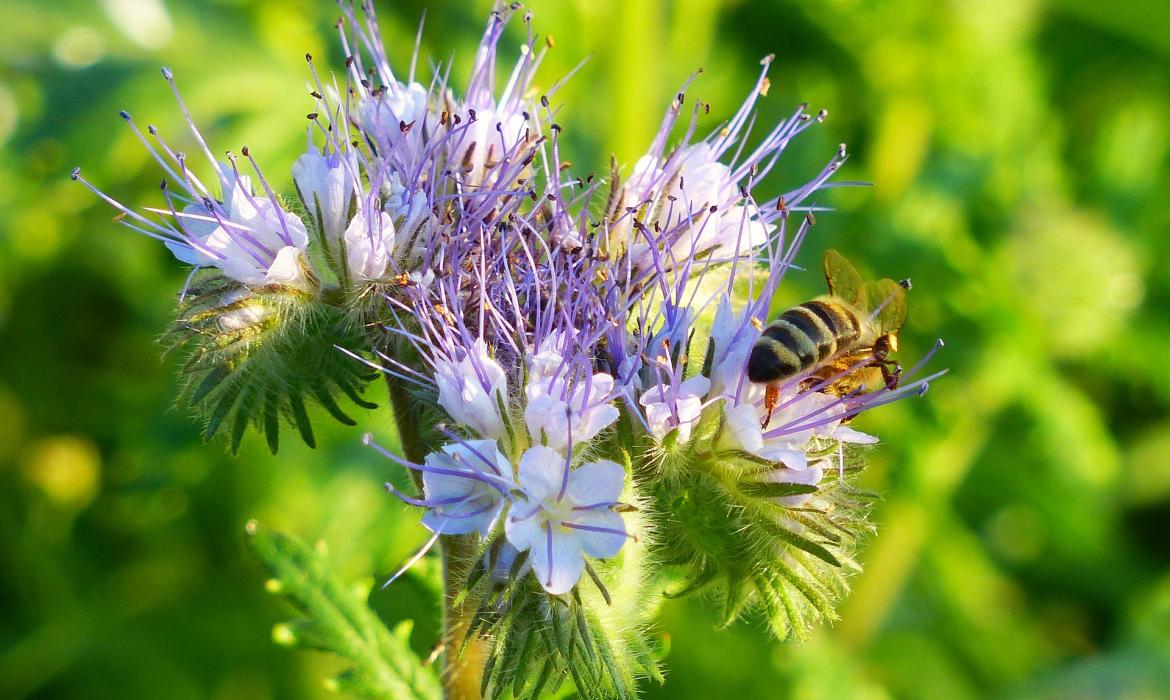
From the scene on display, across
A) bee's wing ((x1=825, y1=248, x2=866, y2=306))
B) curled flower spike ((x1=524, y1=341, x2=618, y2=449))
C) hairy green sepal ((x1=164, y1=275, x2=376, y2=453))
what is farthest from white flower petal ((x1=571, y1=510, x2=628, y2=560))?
bee's wing ((x1=825, y1=248, x2=866, y2=306))

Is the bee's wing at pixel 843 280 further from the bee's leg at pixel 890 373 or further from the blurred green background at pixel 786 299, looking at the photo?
the blurred green background at pixel 786 299

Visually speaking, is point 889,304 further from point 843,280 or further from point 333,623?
point 333,623

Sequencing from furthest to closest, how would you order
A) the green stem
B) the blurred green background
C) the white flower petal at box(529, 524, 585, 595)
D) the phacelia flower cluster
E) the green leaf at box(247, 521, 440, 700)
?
1. the blurred green background
2. the green leaf at box(247, 521, 440, 700)
3. the green stem
4. the phacelia flower cluster
5. the white flower petal at box(529, 524, 585, 595)

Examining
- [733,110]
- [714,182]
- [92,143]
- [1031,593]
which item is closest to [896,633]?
[1031,593]

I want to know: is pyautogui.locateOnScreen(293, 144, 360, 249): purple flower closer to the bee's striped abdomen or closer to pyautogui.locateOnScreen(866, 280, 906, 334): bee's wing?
the bee's striped abdomen

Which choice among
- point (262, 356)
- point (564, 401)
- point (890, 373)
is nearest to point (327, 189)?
point (262, 356)
